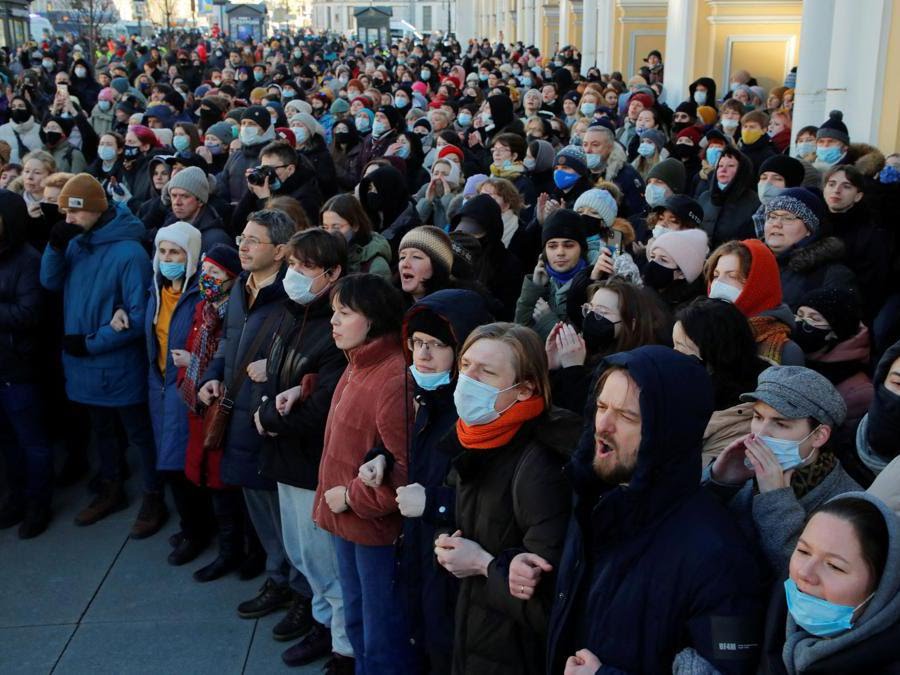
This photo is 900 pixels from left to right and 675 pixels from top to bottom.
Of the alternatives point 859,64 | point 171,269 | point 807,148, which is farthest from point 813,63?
point 171,269

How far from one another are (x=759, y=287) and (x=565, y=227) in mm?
1216

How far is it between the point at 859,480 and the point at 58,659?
3.83 meters

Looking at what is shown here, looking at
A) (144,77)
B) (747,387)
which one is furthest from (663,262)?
(144,77)

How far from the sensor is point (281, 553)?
208 inches

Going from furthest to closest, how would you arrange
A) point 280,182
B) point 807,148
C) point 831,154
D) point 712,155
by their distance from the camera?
point 807,148 → point 712,155 → point 831,154 → point 280,182

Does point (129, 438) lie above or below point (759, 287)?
below

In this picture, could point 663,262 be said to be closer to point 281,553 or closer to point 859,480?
point 859,480

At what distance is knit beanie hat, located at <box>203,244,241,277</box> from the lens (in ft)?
17.5

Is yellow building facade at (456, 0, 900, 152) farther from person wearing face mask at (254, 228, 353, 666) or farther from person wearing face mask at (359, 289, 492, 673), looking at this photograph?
person wearing face mask at (359, 289, 492, 673)

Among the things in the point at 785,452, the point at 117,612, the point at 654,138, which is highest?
the point at 654,138

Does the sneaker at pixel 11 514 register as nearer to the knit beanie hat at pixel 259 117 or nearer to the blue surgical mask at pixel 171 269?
the blue surgical mask at pixel 171 269

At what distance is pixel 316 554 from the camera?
468 cm

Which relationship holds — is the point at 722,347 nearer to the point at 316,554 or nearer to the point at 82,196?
the point at 316,554

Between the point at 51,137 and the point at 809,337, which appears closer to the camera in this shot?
the point at 809,337
